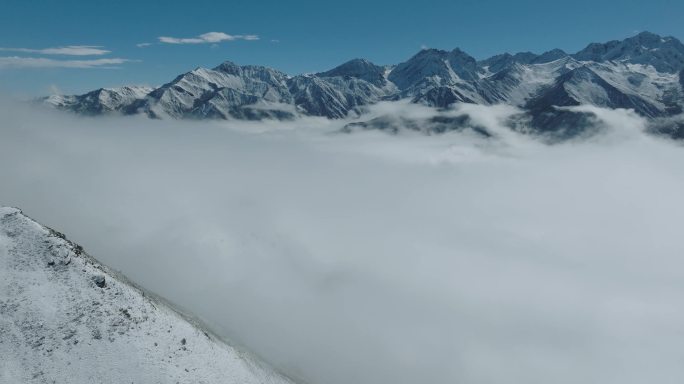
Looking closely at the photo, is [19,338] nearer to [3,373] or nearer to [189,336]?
[3,373]

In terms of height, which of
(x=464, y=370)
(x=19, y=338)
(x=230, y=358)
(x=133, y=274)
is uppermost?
(x=19, y=338)

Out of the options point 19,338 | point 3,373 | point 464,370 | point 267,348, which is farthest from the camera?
point 464,370

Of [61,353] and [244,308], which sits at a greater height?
[61,353]

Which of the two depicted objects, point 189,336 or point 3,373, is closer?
point 3,373

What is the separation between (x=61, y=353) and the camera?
60344 mm

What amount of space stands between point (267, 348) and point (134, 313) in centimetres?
8343

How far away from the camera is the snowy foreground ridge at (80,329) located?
5972cm

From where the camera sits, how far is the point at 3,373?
57250 mm

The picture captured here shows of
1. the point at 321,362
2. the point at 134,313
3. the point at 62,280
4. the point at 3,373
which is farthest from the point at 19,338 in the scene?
the point at 321,362

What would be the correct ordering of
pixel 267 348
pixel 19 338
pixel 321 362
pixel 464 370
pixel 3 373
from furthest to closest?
1. pixel 464 370
2. pixel 321 362
3. pixel 267 348
4. pixel 19 338
5. pixel 3 373

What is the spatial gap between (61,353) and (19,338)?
6.60m

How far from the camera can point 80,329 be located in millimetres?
63188

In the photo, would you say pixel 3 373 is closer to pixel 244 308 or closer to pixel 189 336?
pixel 189 336

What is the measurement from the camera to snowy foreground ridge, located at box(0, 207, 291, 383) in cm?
5972
